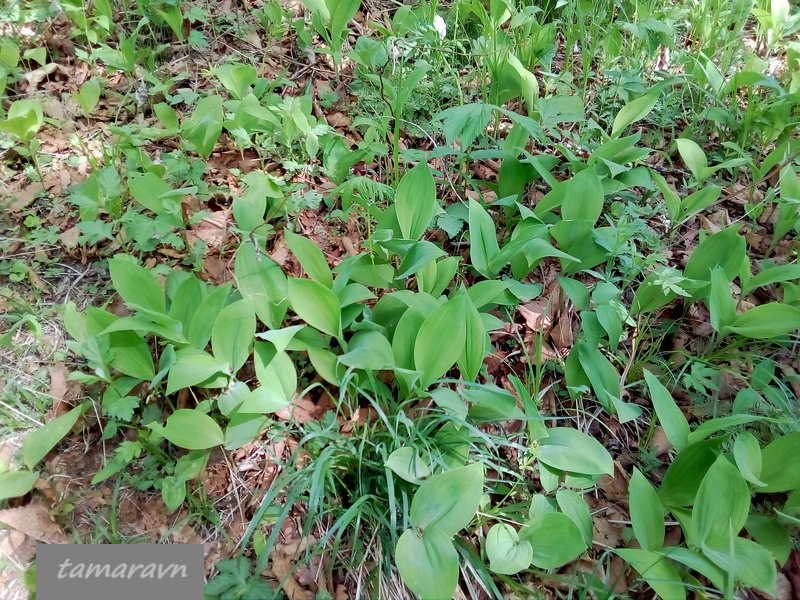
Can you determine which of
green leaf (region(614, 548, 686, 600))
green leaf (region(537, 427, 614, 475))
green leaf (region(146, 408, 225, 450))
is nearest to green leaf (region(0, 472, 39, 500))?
green leaf (region(146, 408, 225, 450))

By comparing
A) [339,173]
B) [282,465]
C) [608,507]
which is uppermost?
[339,173]

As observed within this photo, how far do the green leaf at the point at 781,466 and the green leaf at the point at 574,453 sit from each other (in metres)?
0.39

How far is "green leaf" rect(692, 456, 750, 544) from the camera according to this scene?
1292 millimetres

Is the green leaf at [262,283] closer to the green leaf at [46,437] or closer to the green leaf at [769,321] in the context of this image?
the green leaf at [46,437]

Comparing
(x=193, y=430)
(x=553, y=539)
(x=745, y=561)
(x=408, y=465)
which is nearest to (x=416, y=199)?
(x=408, y=465)

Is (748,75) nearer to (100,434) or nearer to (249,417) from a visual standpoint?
(249,417)

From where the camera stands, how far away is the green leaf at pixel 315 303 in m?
1.50

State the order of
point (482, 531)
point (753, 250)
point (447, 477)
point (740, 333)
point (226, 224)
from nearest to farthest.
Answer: point (447, 477) → point (482, 531) → point (740, 333) → point (226, 224) → point (753, 250)

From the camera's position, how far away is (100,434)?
4.90 ft

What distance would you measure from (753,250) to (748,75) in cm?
73

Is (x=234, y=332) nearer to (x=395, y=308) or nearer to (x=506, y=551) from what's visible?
(x=395, y=308)

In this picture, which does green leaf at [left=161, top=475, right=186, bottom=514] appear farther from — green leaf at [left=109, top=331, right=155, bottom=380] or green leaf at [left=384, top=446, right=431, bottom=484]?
green leaf at [left=384, top=446, right=431, bottom=484]

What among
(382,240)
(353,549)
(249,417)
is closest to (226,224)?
(382,240)

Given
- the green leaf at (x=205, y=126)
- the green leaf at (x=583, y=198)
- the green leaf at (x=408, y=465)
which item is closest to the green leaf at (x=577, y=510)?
the green leaf at (x=408, y=465)
